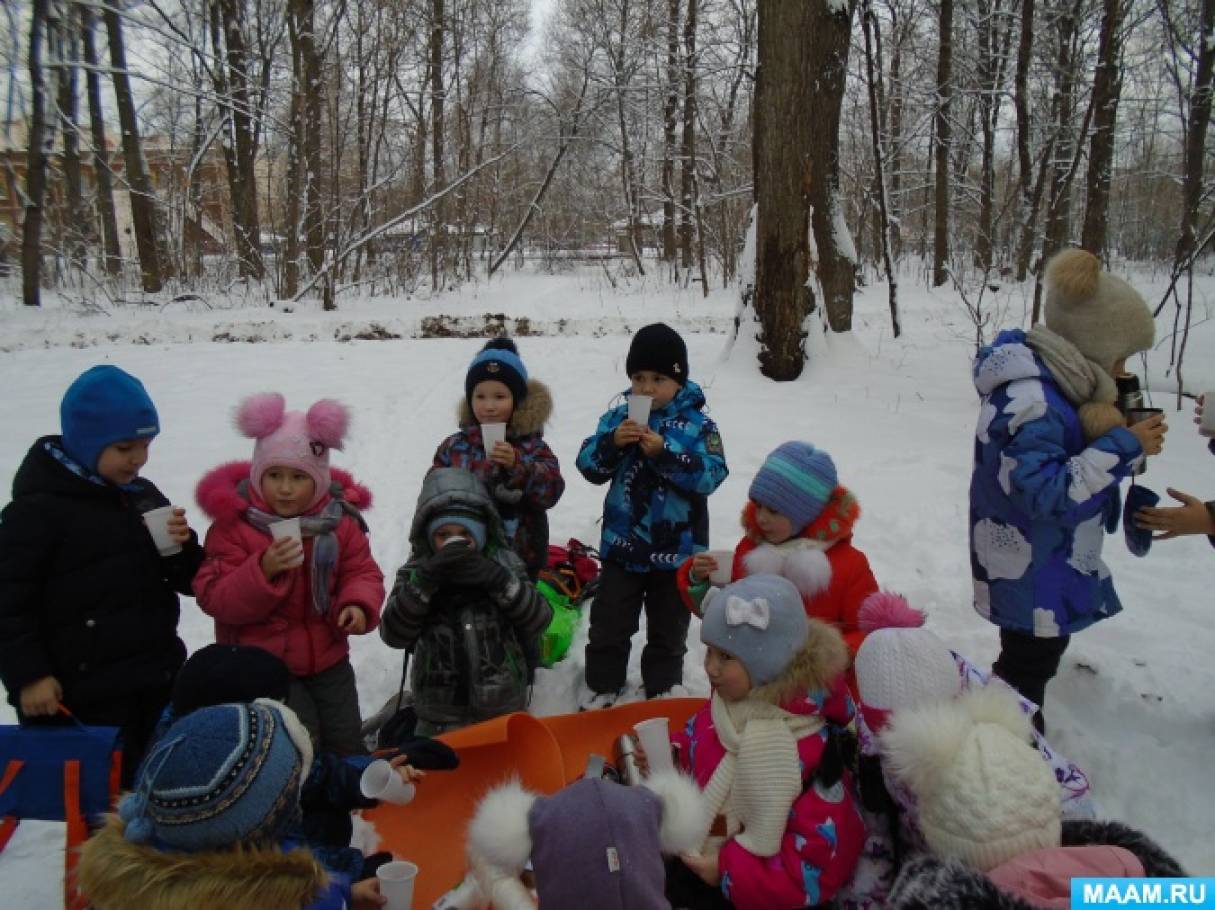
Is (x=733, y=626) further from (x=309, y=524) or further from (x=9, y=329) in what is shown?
(x=9, y=329)

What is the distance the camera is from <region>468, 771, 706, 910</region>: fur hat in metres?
1.40

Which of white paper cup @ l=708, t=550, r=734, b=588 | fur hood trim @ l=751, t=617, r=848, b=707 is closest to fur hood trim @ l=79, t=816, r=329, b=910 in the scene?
fur hood trim @ l=751, t=617, r=848, b=707

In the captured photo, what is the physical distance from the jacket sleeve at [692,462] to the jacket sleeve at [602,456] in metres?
0.17

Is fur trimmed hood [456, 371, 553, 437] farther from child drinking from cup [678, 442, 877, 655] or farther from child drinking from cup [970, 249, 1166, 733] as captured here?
child drinking from cup [970, 249, 1166, 733]

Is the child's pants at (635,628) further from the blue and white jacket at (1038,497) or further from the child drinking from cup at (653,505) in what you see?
the blue and white jacket at (1038,497)

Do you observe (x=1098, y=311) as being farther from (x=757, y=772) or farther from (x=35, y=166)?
(x=35, y=166)

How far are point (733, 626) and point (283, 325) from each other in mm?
11078

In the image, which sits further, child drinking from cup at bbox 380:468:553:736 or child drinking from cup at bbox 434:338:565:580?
child drinking from cup at bbox 434:338:565:580

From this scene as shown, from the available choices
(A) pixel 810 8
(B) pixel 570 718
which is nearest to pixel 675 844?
(B) pixel 570 718

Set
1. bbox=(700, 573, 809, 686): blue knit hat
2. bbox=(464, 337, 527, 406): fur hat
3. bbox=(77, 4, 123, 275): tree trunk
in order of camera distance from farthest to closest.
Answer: bbox=(77, 4, 123, 275): tree trunk, bbox=(464, 337, 527, 406): fur hat, bbox=(700, 573, 809, 686): blue knit hat

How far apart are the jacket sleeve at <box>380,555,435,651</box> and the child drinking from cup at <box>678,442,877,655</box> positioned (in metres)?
1.02

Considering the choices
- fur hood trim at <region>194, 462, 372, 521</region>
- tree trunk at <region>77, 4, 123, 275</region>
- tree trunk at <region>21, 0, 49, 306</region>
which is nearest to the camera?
fur hood trim at <region>194, 462, 372, 521</region>

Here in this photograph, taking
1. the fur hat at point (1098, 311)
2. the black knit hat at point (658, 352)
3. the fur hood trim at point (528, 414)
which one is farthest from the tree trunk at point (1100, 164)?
the fur hood trim at point (528, 414)

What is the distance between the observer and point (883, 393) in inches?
299
